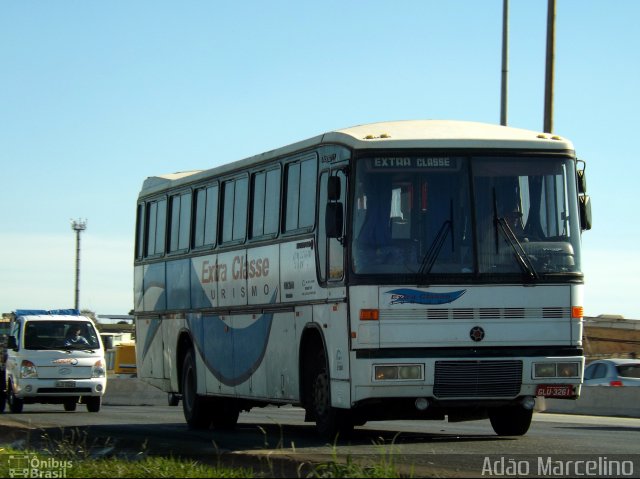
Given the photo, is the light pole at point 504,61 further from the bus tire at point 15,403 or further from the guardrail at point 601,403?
the bus tire at point 15,403

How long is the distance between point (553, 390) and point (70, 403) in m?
18.1

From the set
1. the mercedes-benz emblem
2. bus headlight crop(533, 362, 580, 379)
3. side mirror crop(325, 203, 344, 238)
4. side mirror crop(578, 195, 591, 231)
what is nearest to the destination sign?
side mirror crop(325, 203, 344, 238)

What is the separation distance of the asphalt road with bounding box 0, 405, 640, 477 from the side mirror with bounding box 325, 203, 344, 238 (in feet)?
7.44

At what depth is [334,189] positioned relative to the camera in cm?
1543

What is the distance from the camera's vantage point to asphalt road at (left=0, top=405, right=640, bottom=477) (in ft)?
42.6

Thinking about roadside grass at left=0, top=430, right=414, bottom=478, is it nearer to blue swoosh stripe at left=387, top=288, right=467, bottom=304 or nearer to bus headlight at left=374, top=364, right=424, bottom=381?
bus headlight at left=374, top=364, right=424, bottom=381

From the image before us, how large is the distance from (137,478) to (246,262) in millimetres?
7892

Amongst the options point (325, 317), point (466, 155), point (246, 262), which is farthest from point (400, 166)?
point (246, 262)

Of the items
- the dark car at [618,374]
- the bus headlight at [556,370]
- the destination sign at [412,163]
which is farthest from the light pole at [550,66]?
the bus headlight at [556,370]

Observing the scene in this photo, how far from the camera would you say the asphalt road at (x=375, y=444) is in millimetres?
12984

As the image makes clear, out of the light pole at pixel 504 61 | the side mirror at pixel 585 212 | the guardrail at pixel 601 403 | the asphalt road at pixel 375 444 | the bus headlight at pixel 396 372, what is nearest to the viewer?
the asphalt road at pixel 375 444

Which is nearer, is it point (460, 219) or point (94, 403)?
point (460, 219)

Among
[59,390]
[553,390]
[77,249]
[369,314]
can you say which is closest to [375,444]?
[369,314]

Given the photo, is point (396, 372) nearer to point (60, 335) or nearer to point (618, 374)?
point (618, 374)
